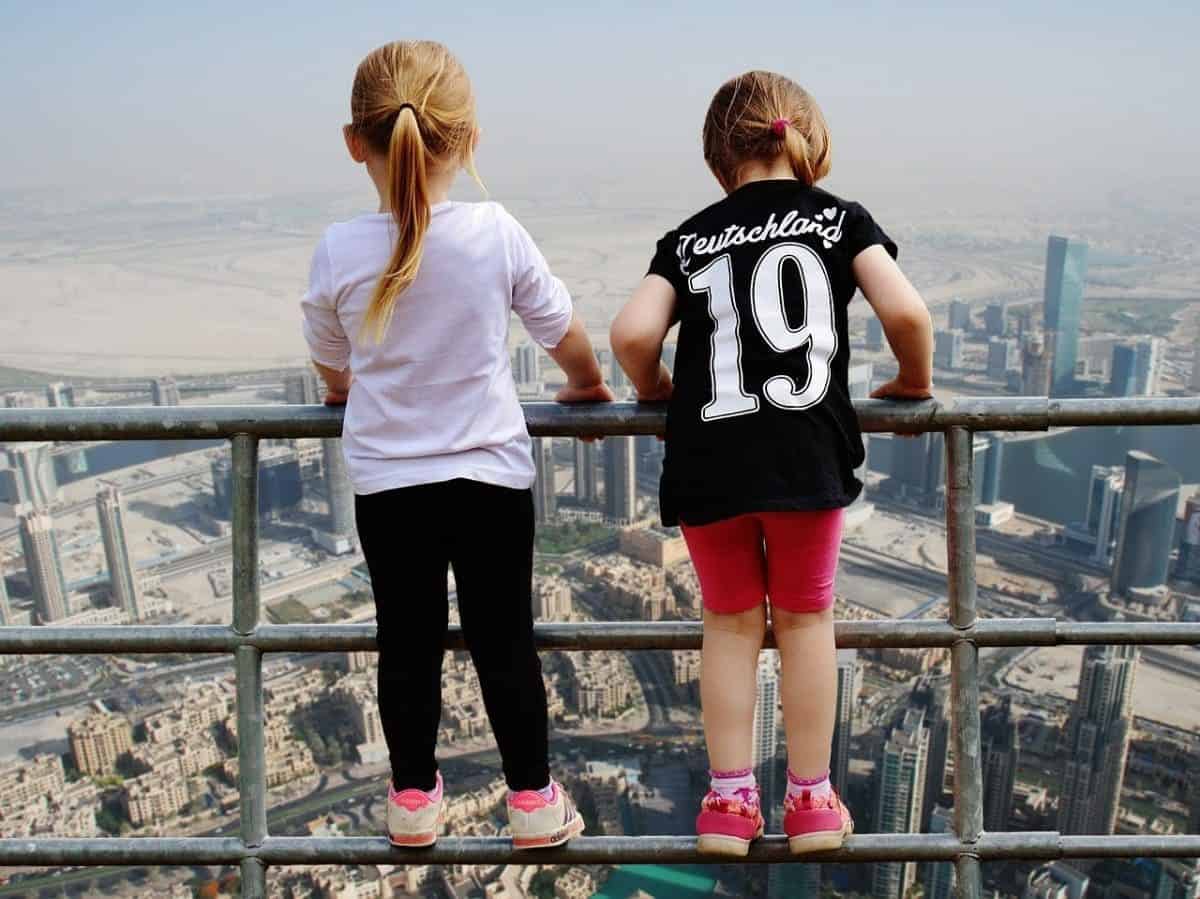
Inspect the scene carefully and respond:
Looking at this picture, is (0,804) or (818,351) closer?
(818,351)

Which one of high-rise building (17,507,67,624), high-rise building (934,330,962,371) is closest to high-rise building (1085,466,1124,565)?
high-rise building (934,330,962,371)

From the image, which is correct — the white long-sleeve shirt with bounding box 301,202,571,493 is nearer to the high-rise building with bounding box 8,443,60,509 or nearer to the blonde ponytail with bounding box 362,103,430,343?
the blonde ponytail with bounding box 362,103,430,343

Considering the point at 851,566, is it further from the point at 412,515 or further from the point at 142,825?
the point at 412,515

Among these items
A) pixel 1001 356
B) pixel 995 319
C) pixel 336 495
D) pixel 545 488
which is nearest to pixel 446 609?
pixel 545 488

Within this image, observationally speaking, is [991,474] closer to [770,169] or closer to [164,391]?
[164,391]

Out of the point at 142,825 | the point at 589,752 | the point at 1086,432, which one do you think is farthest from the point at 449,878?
the point at 1086,432

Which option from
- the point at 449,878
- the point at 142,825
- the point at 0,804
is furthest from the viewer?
the point at 0,804
